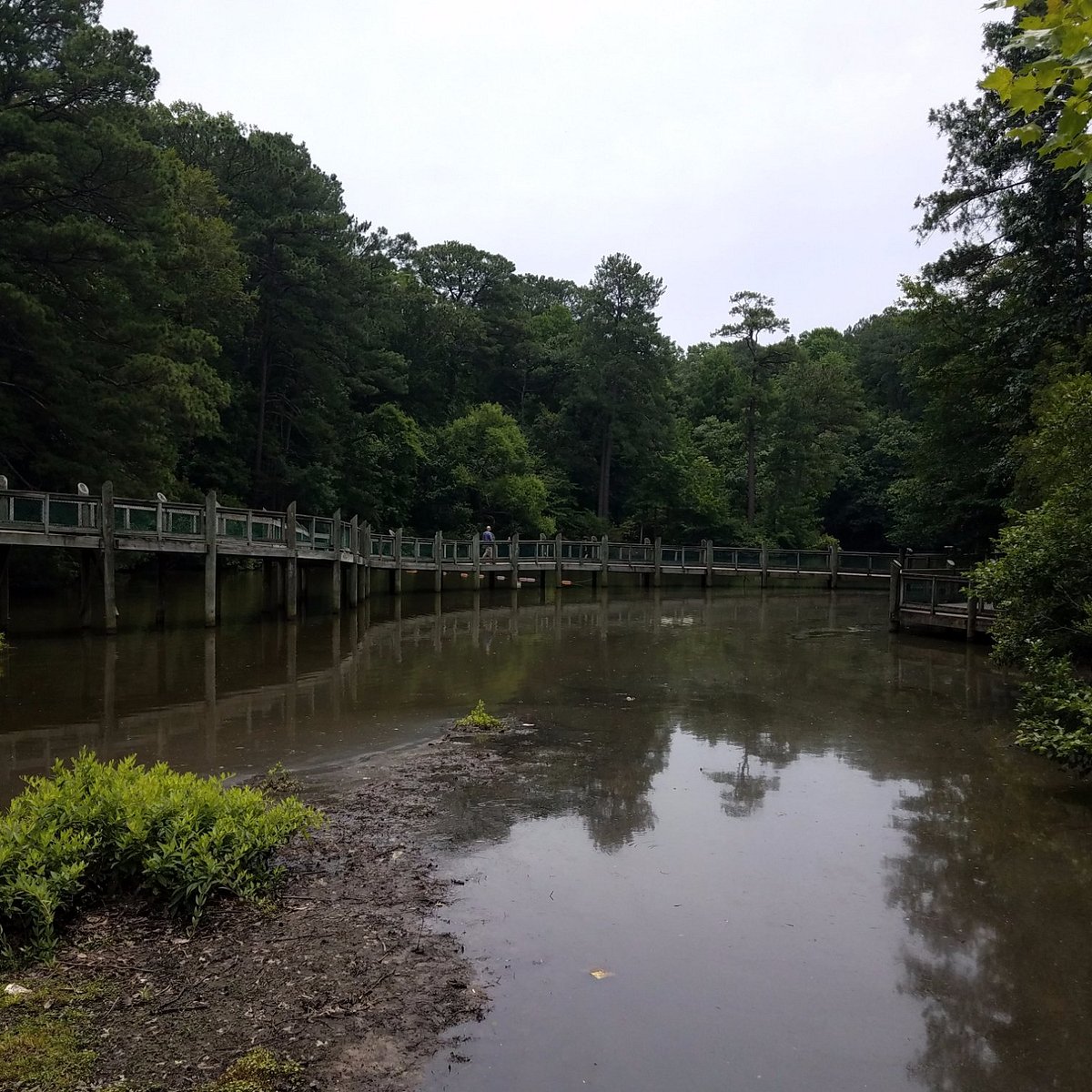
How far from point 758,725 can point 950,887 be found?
5.02 meters

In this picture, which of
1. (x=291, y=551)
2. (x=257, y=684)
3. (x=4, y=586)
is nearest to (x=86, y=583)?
(x=4, y=586)

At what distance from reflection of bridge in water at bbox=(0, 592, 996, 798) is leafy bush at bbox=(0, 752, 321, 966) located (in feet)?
10.4

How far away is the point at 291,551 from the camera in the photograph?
806 inches

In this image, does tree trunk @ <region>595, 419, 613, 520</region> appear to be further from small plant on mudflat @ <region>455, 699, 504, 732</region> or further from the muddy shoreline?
the muddy shoreline

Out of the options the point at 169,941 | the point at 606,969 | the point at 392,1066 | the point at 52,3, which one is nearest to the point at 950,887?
the point at 606,969

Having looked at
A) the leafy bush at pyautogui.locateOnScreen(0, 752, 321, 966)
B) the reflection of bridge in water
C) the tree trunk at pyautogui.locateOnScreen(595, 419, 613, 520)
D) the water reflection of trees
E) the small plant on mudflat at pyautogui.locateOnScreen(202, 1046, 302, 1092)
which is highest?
the tree trunk at pyautogui.locateOnScreen(595, 419, 613, 520)

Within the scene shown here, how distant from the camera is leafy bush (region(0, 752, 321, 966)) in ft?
14.4

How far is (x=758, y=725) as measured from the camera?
10.9m

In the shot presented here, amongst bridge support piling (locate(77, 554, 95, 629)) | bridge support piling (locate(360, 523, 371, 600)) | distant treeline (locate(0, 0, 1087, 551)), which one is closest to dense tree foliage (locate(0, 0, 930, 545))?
distant treeline (locate(0, 0, 1087, 551))

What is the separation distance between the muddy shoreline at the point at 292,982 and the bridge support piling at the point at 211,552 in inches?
533

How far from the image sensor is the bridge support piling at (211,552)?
18.2m

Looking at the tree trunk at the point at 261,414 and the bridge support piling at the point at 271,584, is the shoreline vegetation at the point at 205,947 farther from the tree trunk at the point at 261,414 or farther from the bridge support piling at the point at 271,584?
the tree trunk at the point at 261,414

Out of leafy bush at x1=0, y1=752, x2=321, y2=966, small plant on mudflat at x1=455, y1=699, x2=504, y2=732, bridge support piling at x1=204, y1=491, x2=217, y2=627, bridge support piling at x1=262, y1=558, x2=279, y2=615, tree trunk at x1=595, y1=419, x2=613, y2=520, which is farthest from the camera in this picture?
tree trunk at x1=595, y1=419, x2=613, y2=520

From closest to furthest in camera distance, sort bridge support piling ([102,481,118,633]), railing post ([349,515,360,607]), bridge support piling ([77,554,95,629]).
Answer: bridge support piling ([102,481,118,633]) < bridge support piling ([77,554,95,629]) < railing post ([349,515,360,607])
